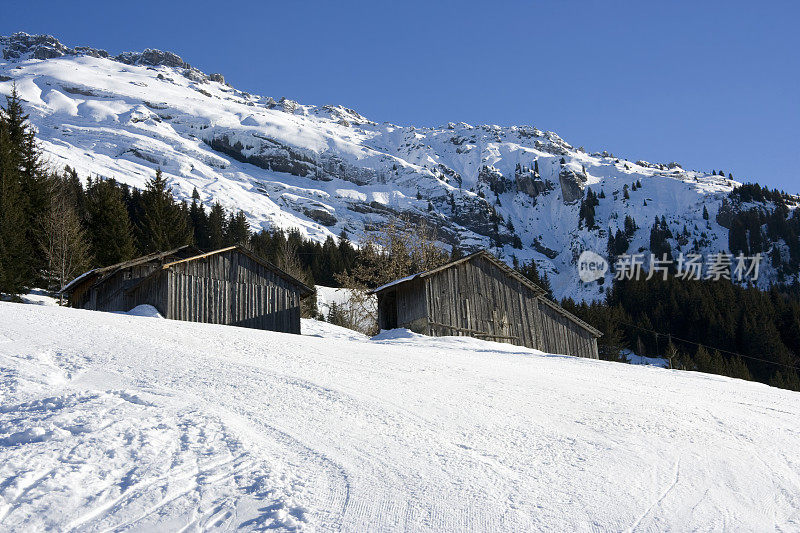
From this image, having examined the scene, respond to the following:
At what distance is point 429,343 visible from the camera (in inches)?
774

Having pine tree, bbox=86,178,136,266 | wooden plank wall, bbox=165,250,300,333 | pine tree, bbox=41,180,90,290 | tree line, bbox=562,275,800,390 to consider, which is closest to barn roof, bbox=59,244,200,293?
wooden plank wall, bbox=165,250,300,333

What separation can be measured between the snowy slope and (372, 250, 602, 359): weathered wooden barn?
1729 centimetres

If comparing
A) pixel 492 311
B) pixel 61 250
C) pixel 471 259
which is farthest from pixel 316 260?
pixel 492 311

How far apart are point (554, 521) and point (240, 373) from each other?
6.02 m

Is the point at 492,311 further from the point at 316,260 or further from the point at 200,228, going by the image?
the point at 200,228

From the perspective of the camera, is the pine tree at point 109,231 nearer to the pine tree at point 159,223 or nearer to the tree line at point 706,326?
the pine tree at point 159,223

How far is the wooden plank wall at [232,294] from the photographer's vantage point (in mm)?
25578

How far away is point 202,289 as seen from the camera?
2628 cm

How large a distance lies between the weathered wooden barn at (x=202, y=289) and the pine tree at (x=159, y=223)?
18760 mm

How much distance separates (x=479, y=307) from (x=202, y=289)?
13542 millimetres

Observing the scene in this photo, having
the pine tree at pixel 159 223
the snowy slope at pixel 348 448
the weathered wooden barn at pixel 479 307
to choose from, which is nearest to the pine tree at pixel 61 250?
the pine tree at pixel 159 223

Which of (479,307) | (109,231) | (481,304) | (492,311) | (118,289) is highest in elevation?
(109,231)

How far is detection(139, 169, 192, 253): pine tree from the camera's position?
48513 millimetres

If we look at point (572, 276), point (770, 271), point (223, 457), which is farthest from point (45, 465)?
point (572, 276)
